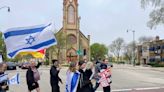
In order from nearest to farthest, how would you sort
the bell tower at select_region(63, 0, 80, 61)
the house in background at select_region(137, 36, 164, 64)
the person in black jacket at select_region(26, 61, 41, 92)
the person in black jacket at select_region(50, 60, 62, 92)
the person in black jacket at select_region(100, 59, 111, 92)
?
1. the person in black jacket at select_region(50, 60, 62, 92)
2. the person in black jacket at select_region(26, 61, 41, 92)
3. the person in black jacket at select_region(100, 59, 111, 92)
4. the house in background at select_region(137, 36, 164, 64)
5. the bell tower at select_region(63, 0, 80, 61)

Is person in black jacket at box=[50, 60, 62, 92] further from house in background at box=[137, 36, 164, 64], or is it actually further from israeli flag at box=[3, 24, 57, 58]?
house in background at box=[137, 36, 164, 64]

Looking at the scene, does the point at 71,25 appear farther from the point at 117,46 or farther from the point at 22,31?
the point at 22,31

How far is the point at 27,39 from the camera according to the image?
12539 mm

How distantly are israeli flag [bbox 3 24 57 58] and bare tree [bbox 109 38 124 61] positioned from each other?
471 feet

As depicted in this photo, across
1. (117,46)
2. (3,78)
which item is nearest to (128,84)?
(3,78)

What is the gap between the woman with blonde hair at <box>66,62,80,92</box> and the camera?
11.9 meters

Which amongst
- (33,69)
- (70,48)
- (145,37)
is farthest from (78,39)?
(33,69)

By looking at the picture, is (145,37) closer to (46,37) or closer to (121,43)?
(121,43)

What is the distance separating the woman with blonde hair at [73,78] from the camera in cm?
1194

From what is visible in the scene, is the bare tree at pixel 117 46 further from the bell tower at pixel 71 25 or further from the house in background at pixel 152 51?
the bell tower at pixel 71 25

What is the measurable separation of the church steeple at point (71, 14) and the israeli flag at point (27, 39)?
10336cm

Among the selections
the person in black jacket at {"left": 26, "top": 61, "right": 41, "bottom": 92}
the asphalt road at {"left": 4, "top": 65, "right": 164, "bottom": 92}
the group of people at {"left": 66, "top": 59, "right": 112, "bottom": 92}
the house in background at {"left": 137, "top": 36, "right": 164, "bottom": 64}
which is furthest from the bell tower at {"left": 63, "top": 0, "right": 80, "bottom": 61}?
the group of people at {"left": 66, "top": 59, "right": 112, "bottom": 92}

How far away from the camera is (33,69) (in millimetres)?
15070

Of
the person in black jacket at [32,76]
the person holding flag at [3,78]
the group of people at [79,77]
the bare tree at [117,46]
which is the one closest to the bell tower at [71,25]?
the bare tree at [117,46]
